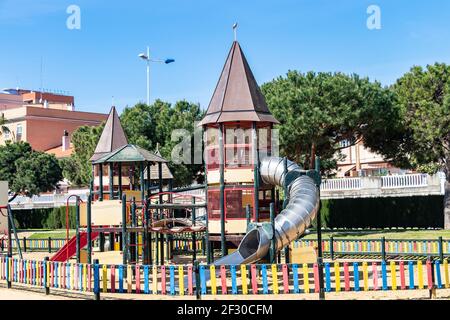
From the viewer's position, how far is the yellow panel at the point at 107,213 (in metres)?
23.6

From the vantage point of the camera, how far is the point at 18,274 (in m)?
20.0

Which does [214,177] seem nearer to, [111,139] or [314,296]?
[314,296]

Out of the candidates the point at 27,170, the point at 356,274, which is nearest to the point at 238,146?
the point at 356,274

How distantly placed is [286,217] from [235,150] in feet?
14.1

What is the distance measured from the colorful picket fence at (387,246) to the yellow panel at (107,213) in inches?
295

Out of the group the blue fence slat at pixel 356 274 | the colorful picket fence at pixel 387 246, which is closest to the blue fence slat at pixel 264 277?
the blue fence slat at pixel 356 274

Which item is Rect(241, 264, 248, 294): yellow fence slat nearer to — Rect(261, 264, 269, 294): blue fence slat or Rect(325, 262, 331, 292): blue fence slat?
Rect(261, 264, 269, 294): blue fence slat

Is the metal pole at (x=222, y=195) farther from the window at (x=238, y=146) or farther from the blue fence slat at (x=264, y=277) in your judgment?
the blue fence slat at (x=264, y=277)

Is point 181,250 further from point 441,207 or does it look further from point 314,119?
point 441,207

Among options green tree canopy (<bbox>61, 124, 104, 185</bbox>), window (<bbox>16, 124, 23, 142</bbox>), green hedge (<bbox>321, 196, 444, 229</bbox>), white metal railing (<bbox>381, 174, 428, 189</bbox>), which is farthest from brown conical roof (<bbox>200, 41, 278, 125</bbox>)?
window (<bbox>16, 124, 23, 142</bbox>)

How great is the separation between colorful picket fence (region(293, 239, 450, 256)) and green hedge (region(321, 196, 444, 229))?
12735mm

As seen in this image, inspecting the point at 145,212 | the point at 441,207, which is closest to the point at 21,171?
Answer: the point at 441,207
